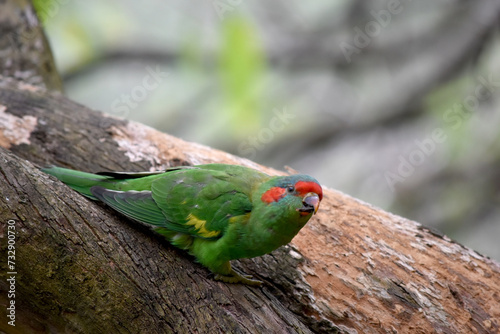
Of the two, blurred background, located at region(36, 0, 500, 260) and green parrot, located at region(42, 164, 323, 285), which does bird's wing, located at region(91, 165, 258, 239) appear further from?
blurred background, located at region(36, 0, 500, 260)

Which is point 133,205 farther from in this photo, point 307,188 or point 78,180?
point 307,188

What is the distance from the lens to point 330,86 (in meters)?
9.16

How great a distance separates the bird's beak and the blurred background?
5042 mm

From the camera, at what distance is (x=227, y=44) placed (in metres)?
7.47

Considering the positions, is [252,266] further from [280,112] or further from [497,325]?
[280,112]

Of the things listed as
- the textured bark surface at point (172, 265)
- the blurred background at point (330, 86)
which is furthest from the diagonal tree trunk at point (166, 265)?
the blurred background at point (330, 86)

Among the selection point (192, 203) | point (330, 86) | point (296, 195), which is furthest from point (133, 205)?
point (330, 86)

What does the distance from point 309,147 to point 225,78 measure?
2.21 metres

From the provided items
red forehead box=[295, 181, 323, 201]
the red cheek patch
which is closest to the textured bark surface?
the red cheek patch

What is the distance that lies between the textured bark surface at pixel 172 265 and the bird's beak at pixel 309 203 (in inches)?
A: 27.4

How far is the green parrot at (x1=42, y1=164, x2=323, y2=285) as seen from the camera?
284 centimetres

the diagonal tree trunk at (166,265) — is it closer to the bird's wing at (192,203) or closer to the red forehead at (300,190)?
the bird's wing at (192,203)

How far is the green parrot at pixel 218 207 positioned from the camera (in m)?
2.84

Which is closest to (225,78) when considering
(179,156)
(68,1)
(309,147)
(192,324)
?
(309,147)
